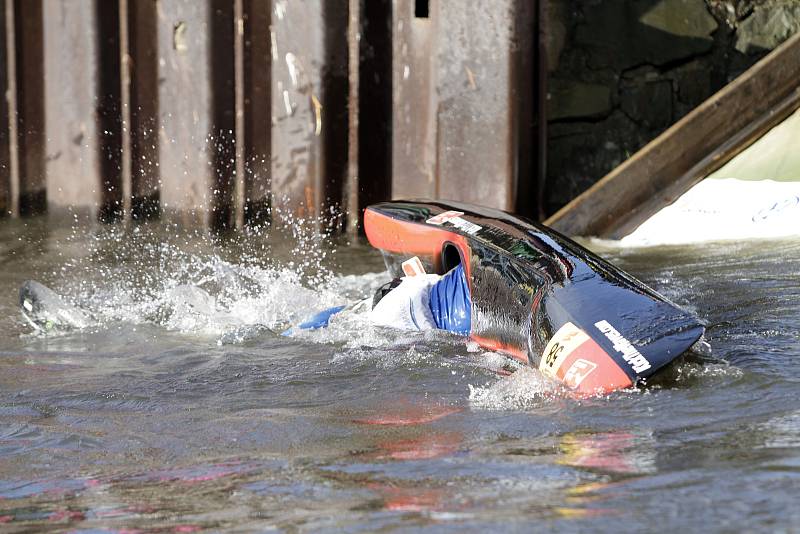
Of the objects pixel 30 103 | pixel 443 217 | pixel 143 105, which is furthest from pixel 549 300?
pixel 30 103

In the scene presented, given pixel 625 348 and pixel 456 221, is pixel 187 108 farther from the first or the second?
pixel 625 348

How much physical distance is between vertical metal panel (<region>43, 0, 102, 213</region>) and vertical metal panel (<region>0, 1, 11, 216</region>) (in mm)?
227

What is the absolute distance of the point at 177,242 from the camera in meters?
6.28

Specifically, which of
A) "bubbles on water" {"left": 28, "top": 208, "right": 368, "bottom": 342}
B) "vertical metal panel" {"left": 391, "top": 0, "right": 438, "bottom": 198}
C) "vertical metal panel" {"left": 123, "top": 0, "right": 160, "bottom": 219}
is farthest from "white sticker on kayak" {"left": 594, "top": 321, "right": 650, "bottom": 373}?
"vertical metal panel" {"left": 123, "top": 0, "right": 160, "bottom": 219}

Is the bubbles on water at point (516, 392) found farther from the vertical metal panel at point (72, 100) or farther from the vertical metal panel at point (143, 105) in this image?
the vertical metal panel at point (72, 100)

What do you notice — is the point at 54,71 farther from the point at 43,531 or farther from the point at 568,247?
the point at 43,531

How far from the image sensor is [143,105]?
634 cm

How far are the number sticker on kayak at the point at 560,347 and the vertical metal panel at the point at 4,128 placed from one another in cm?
407

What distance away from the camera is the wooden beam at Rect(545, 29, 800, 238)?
5.98m

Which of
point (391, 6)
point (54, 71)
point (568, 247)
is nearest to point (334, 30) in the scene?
point (391, 6)

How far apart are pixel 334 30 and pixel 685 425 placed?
400cm

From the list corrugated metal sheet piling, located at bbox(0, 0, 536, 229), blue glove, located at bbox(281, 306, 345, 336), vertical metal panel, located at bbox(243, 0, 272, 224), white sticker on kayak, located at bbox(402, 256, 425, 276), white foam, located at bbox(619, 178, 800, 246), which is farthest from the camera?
vertical metal panel, located at bbox(243, 0, 272, 224)

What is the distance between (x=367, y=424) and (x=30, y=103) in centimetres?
426

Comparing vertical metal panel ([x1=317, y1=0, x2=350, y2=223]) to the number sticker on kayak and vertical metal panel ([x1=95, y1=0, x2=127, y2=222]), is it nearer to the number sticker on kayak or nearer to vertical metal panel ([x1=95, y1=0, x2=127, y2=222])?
vertical metal panel ([x1=95, y1=0, x2=127, y2=222])
